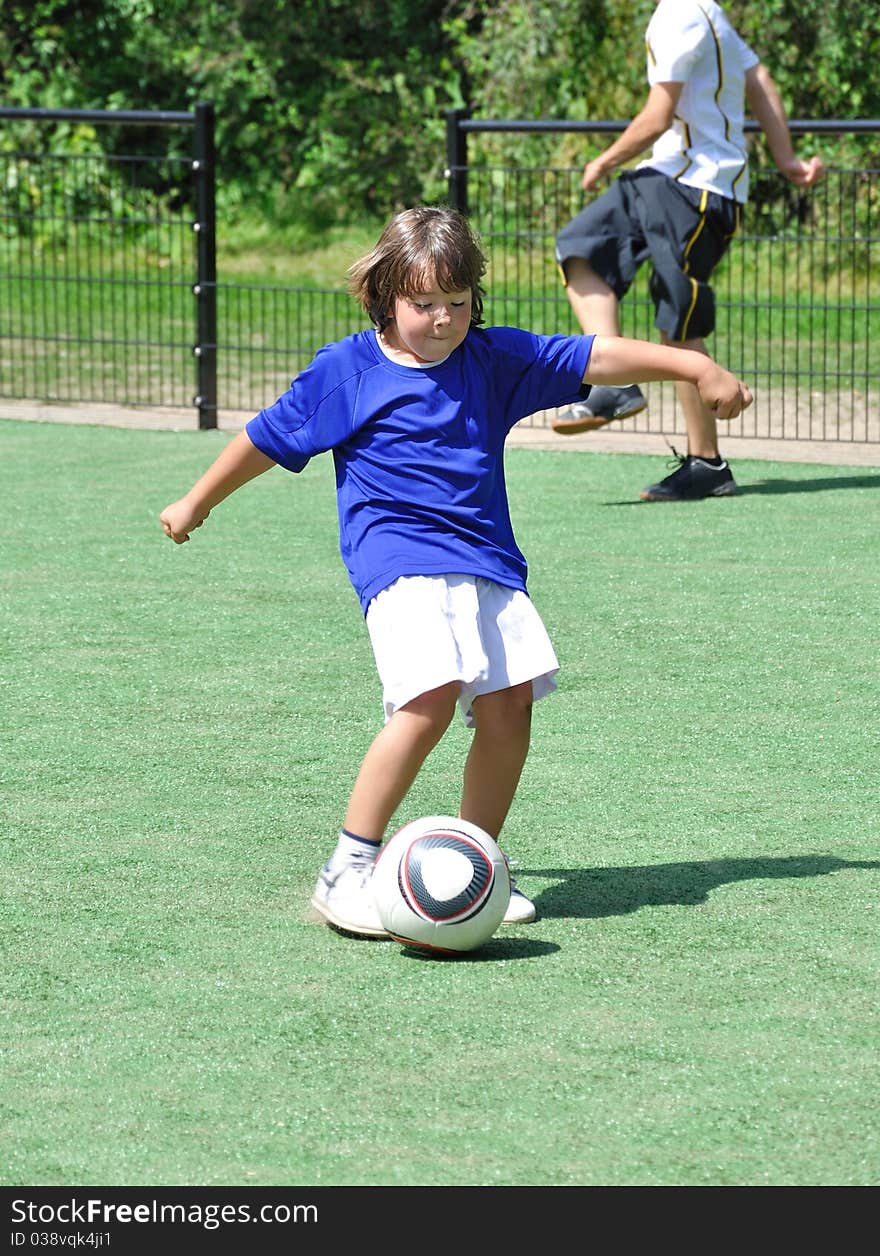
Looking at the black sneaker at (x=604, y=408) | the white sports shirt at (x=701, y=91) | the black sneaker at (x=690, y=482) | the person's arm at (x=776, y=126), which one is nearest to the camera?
the black sneaker at (x=604, y=408)

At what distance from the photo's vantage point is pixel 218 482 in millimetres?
3729

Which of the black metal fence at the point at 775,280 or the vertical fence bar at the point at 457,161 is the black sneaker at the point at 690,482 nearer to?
the black metal fence at the point at 775,280

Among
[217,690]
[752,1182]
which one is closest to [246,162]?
[217,690]

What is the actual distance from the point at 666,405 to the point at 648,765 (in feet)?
21.0

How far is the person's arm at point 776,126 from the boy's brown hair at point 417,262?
15.7ft

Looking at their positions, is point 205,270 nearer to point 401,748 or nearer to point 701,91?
point 701,91

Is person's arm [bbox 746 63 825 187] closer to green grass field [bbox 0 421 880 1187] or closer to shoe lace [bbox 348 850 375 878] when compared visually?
green grass field [bbox 0 421 880 1187]

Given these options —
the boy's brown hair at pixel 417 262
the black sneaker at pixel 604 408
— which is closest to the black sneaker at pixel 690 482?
the black sneaker at pixel 604 408

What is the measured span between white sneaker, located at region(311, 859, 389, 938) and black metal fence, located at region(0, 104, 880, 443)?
239 inches

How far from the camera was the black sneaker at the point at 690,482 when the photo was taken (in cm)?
801

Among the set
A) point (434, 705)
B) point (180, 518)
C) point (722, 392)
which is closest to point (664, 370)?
point (722, 392)

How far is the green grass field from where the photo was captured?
8.95 feet

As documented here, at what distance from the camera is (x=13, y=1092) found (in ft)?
9.37

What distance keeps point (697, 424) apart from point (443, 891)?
16.0 feet
